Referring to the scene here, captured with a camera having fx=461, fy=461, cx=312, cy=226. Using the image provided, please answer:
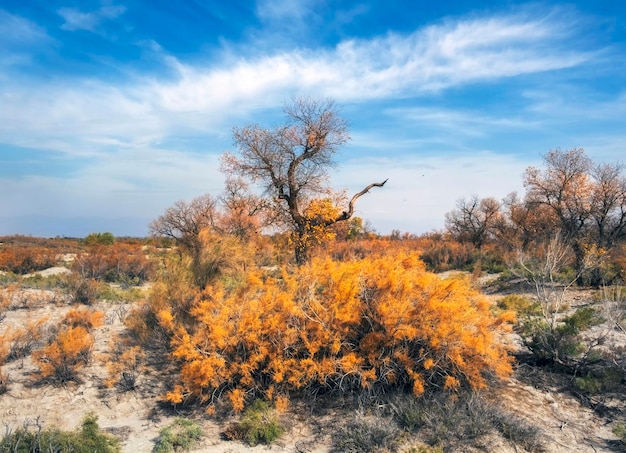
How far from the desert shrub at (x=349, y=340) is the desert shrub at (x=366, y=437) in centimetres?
82

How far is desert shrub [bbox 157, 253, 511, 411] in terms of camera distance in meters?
7.84

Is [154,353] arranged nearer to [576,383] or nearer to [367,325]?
[367,325]

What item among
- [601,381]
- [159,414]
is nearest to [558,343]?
[601,381]

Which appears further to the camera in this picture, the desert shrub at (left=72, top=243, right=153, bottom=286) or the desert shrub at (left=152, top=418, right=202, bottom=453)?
the desert shrub at (left=72, top=243, right=153, bottom=286)

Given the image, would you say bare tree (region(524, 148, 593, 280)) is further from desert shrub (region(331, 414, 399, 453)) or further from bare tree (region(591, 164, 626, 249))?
desert shrub (region(331, 414, 399, 453))

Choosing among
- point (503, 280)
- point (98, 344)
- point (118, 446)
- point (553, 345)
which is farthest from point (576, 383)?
point (503, 280)

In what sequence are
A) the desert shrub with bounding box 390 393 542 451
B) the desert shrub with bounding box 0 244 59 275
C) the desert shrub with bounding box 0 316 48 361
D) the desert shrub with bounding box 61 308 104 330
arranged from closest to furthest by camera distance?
the desert shrub with bounding box 390 393 542 451 → the desert shrub with bounding box 0 316 48 361 → the desert shrub with bounding box 61 308 104 330 → the desert shrub with bounding box 0 244 59 275

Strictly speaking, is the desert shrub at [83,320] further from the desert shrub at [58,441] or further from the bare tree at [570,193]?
the bare tree at [570,193]

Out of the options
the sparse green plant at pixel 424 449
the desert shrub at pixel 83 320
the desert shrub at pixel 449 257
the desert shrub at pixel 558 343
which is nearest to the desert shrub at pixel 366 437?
the sparse green plant at pixel 424 449

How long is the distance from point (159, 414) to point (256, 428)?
1925 mm

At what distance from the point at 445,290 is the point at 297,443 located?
11.7 ft

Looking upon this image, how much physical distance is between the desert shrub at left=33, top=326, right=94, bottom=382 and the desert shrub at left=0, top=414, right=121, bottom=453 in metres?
1.69

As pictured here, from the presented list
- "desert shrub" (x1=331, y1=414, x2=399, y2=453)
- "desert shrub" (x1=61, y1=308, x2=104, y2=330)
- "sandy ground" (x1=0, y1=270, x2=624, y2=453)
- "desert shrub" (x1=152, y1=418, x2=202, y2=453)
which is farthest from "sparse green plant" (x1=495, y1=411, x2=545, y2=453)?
"desert shrub" (x1=61, y1=308, x2=104, y2=330)

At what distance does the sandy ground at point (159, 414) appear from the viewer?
7070 millimetres
